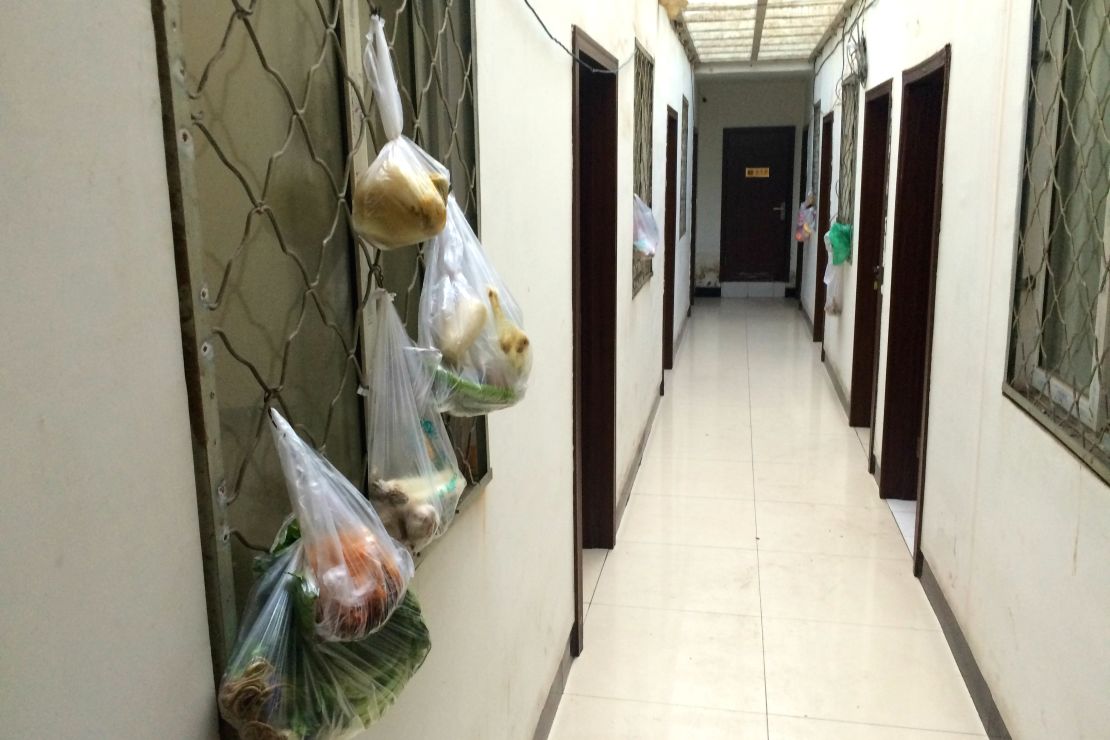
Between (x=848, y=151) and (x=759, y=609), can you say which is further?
(x=848, y=151)

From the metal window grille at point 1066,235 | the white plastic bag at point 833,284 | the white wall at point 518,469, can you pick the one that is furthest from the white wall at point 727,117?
the metal window grille at point 1066,235

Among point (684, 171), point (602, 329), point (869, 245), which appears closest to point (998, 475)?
point (602, 329)

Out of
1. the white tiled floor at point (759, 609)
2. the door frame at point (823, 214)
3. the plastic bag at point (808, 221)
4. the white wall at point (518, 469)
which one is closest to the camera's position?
the white wall at point (518, 469)

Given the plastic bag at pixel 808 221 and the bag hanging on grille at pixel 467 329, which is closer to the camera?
the bag hanging on grille at pixel 467 329

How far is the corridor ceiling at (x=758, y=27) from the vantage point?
537 centimetres

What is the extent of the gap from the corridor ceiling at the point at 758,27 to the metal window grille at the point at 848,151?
1.91 feet

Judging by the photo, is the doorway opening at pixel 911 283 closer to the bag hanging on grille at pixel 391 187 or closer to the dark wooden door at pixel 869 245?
the dark wooden door at pixel 869 245

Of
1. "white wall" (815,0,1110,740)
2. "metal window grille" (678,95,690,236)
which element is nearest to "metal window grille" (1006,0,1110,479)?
"white wall" (815,0,1110,740)

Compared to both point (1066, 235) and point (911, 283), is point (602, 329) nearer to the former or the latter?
point (911, 283)

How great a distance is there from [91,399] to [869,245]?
15.0ft

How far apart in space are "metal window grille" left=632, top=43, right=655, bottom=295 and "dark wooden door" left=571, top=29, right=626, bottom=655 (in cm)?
61

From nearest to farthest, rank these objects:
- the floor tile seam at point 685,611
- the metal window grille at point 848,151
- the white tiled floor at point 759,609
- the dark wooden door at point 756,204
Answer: the white tiled floor at point 759,609
the floor tile seam at point 685,611
the metal window grille at point 848,151
the dark wooden door at point 756,204

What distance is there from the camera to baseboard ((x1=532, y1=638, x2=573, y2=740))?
218 centimetres

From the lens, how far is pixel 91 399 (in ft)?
2.08
